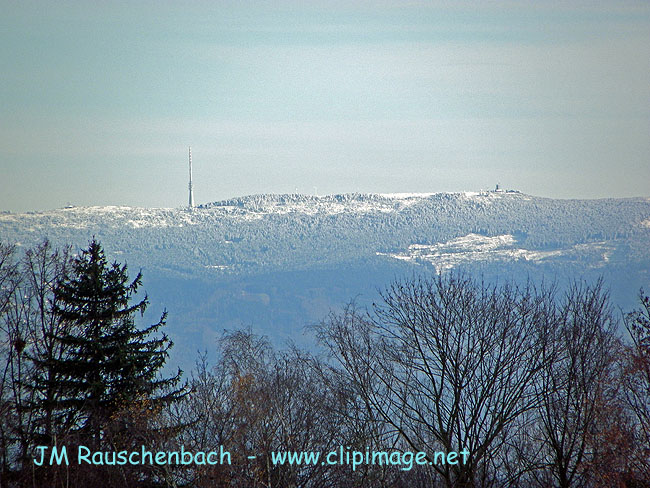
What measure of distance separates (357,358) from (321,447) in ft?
9.12

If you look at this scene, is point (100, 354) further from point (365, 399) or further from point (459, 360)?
point (459, 360)

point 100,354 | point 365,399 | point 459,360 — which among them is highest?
point 100,354

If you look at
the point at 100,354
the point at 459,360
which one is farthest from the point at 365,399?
the point at 100,354

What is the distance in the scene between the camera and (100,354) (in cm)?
2630

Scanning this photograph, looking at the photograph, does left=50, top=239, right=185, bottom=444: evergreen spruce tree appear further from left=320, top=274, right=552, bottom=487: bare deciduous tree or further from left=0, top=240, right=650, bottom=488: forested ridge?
left=320, top=274, right=552, bottom=487: bare deciduous tree

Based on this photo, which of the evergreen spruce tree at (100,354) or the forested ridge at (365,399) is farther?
the evergreen spruce tree at (100,354)

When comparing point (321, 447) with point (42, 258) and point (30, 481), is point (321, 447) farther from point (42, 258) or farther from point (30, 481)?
point (42, 258)

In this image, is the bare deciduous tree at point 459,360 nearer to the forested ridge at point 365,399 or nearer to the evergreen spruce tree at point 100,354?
the forested ridge at point 365,399

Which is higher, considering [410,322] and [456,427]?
[410,322]

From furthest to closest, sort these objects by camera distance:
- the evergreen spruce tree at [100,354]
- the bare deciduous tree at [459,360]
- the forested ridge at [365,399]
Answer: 1. the evergreen spruce tree at [100,354]
2. the bare deciduous tree at [459,360]
3. the forested ridge at [365,399]

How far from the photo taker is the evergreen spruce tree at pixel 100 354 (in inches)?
1007

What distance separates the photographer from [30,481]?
906 inches

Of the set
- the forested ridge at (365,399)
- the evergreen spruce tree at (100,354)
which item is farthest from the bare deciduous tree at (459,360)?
the evergreen spruce tree at (100,354)

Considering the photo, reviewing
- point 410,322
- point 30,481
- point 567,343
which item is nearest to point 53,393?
point 30,481
